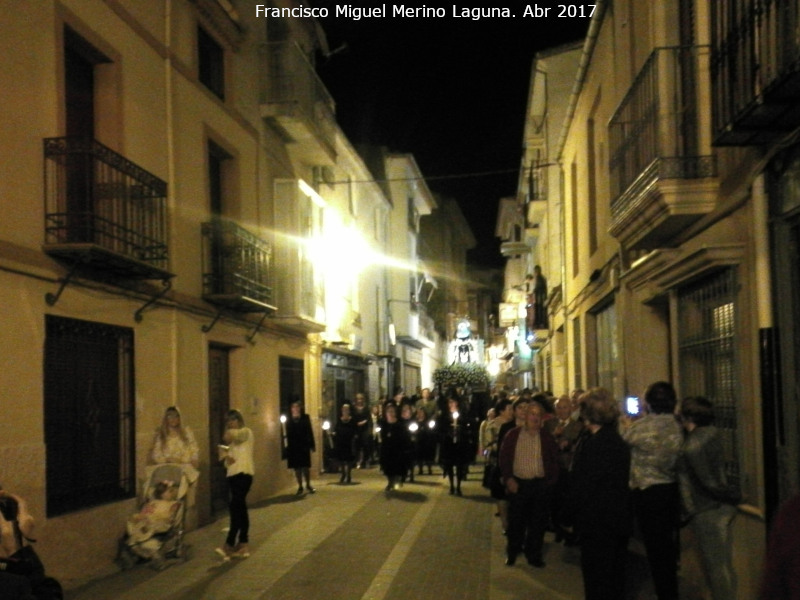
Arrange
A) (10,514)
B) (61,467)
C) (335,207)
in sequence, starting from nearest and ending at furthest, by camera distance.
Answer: (10,514), (61,467), (335,207)

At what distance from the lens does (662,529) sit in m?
7.66

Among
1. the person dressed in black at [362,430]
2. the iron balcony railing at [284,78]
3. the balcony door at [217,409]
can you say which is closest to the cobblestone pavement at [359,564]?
the balcony door at [217,409]

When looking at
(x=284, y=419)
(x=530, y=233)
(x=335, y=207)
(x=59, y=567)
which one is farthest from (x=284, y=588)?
(x=530, y=233)

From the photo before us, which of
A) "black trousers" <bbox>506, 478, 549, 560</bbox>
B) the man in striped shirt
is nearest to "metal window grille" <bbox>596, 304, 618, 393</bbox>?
the man in striped shirt

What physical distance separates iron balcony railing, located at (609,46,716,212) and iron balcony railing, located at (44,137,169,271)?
5494mm

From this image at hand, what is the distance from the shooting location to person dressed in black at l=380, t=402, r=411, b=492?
17.7 metres

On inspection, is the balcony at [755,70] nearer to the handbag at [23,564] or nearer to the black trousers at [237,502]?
the handbag at [23,564]

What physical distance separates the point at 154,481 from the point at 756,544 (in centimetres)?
678

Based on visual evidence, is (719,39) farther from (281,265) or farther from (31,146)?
(281,265)

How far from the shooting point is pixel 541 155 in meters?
26.2

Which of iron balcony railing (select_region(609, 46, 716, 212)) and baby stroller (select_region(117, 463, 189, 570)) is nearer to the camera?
iron balcony railing (select_region(609, 46, 716, 212))

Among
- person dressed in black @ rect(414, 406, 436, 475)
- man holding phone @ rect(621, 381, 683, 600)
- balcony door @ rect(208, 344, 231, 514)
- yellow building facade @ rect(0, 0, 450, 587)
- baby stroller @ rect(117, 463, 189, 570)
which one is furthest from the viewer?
person dressed in black @ rect(414, 406, 436, 475)

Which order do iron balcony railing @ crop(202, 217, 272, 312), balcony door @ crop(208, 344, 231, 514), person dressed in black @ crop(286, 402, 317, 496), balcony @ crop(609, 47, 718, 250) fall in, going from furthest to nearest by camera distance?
person dressed in black @ crop(286, 402, 317, 496) < balcony door @ crop(208, 344, 231, 514) < iron balcony railing @ crop(202, 217, 272, 312) < balcony @ crop(609, 47, 718, 250)

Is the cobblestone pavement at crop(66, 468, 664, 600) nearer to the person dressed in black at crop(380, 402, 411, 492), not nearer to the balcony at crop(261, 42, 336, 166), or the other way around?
the person dressed in black at crop(380, 402, 411, 492)
